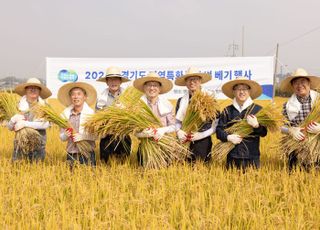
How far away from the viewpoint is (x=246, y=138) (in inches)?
144

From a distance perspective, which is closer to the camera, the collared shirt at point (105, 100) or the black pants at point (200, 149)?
the black pants at point (200, 149)

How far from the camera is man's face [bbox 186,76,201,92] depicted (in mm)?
3818

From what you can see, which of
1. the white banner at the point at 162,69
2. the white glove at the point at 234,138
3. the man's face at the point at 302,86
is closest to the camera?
the white glove at the point at 234,138

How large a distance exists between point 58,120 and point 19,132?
566mm

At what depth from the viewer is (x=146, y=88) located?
3887mm

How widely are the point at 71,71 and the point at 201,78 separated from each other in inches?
241

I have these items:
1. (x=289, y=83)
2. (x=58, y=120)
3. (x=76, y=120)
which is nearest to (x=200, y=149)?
(x=289, y=83)

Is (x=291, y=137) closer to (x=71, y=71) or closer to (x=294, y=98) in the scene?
(x=294, y=98)

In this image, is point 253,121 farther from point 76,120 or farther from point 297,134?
point 76,120

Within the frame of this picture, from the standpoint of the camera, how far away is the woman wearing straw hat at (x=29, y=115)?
387cm

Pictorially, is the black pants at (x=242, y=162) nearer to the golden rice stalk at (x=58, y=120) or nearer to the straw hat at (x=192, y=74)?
the straw hat at (x=192, y=74)

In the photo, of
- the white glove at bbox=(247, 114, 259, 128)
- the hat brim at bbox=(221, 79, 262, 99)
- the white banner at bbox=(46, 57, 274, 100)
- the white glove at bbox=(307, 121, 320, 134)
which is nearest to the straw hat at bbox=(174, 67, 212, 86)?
the hat brim at bbox=(221, 79, 262, 99)

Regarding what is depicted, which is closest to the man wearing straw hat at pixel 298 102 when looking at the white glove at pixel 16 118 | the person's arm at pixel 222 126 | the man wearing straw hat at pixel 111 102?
the person's arm at pixel 222 126

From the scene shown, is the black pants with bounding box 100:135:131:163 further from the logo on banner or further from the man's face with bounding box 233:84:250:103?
the logo on banner
